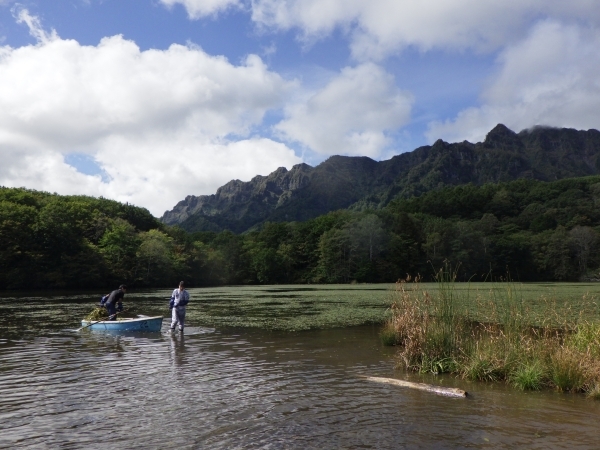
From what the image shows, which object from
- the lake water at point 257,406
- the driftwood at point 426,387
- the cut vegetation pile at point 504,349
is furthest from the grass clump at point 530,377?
the driftwood at point 426,387

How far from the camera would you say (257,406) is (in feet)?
Answer: 34.6

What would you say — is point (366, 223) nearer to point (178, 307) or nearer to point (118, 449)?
point (178, 307)

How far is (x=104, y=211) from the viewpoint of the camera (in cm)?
11619

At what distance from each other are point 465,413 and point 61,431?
758cm

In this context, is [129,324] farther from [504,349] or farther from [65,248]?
[65,248]

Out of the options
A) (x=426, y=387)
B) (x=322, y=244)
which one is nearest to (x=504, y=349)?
(x=426, y=387)

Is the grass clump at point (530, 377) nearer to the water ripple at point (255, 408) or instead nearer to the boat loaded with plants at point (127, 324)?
the water ripple at point (255, 408)

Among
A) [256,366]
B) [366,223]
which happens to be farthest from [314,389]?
[366,223]

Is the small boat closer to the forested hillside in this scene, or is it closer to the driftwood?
the driftwood

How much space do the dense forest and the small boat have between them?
6257 cm

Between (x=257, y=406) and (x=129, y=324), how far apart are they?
14686mm

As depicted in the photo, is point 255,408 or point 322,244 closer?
point 255,408

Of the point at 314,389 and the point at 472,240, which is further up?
the point at 472,240

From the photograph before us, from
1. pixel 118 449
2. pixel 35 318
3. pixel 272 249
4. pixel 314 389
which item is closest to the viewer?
pixel 118 449
